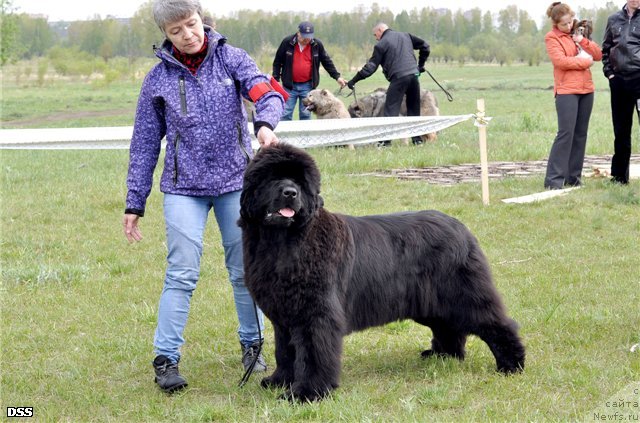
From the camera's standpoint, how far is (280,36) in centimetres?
6669

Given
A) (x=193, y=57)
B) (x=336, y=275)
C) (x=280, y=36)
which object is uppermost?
(x=193, y=57)

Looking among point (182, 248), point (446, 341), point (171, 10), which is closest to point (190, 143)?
point (182, 248)

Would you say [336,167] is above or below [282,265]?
below

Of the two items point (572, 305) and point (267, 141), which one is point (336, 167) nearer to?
point (572, 305)

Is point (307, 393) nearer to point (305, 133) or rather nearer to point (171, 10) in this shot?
point (171, 10)

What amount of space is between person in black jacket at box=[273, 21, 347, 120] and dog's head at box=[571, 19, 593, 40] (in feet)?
16.9

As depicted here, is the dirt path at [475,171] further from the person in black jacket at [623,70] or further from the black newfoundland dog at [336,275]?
the black newfoundland dog at [336,275]

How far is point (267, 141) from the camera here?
4.62m

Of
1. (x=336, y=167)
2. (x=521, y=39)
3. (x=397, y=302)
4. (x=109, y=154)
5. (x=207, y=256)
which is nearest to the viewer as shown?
(x=397, y=302)

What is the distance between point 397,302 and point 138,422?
1.64 metres

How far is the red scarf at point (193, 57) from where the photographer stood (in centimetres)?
498

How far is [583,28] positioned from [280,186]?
8118 mm

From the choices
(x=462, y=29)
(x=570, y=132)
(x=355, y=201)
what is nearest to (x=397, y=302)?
(x=355, y=201)

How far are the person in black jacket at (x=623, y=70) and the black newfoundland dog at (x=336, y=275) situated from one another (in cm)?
562
